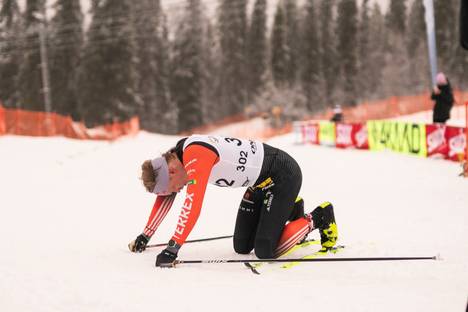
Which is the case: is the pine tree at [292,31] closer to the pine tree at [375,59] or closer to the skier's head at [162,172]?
the pine tree at [375,59]

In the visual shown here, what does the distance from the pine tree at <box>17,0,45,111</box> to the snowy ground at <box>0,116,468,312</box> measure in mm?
39615

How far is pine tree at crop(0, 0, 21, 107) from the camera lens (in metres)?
47.1

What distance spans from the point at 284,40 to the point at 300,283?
6418 centimetres

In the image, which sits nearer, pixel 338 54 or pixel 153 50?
pixel 153 50

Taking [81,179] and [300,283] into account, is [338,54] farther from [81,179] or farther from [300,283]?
[300,283]

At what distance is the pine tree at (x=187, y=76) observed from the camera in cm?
5988

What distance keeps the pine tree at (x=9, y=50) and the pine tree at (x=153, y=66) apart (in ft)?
42.7

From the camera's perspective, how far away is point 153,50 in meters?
62.0

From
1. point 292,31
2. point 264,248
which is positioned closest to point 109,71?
point 292,31

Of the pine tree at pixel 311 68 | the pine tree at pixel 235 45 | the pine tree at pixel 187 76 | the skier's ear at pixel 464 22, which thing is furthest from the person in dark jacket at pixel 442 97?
the pine tree at pixel 235 45

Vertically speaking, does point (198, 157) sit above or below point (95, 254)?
above

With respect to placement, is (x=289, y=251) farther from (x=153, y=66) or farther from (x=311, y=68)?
(x=311, y=68)

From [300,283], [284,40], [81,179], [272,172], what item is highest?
[284,40]

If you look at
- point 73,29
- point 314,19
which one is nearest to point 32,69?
point 73,29
